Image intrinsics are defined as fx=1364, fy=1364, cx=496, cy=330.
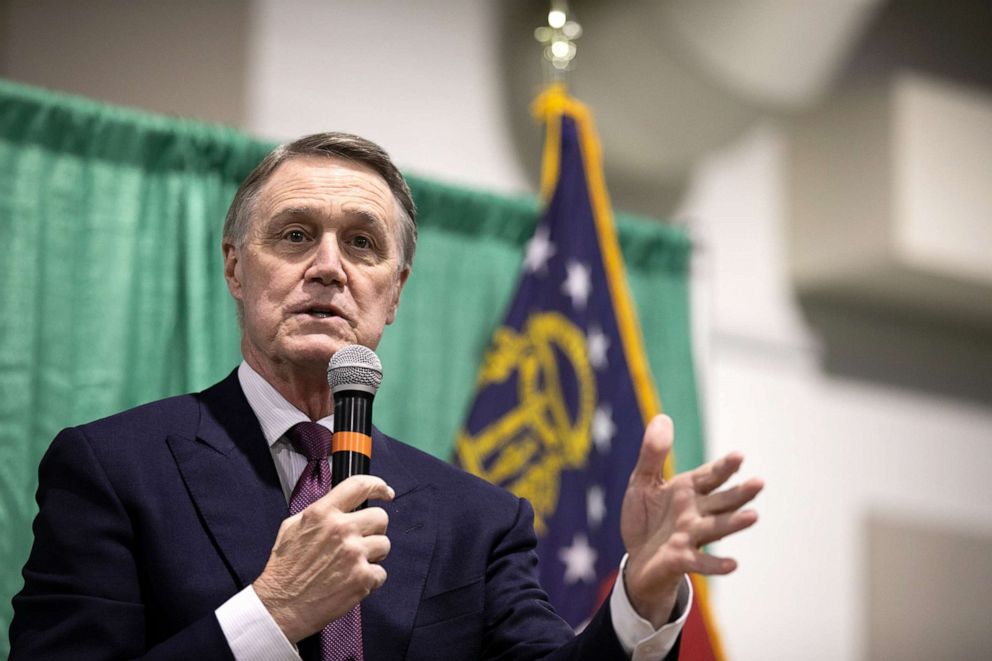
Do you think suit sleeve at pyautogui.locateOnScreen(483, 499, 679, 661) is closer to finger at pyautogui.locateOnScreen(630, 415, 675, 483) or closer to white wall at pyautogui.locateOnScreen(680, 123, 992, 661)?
finger at pyautogui.locateOnScreen(630, 415, 675, 483)

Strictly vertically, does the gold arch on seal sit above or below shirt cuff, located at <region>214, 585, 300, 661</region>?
above

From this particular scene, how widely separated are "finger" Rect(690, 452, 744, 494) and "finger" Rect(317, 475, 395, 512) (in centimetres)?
39

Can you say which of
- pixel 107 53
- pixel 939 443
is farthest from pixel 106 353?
pixel 939 443

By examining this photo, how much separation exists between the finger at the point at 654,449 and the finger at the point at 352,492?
33 centimetres

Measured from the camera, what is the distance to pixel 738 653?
4809 millimetres

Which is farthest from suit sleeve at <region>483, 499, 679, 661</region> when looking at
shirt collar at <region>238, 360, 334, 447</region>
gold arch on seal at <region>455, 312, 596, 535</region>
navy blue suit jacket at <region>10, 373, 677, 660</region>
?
gold arch on seal at <region>455, 312, 596, 535</region>

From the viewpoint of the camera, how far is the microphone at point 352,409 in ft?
5.53

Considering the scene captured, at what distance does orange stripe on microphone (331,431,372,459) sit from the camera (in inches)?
66.7

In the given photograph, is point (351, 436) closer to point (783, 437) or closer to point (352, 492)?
point (352, 492)

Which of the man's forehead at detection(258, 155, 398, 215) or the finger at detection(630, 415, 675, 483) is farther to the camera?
the man's forehead at detection(258, 155, 398, 215)

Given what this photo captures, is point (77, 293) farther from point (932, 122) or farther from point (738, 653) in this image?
point (932, 122)

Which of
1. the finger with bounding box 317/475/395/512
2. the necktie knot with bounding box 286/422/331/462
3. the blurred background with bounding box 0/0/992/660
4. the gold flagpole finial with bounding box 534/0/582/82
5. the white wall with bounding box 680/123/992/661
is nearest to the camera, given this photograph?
the finger with bounding box 317/475/395/512

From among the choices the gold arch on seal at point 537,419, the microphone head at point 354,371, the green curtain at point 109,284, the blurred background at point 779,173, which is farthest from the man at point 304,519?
the blurred background at point 779,173

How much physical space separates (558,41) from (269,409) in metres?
2.63
